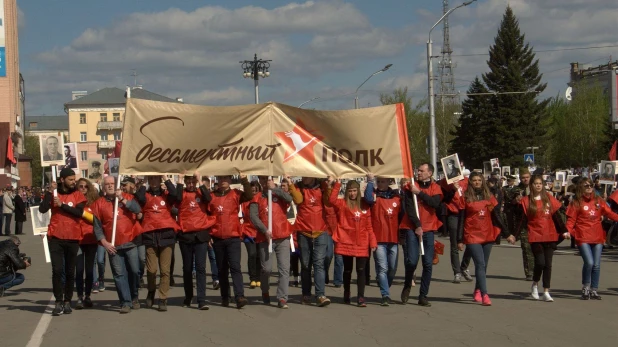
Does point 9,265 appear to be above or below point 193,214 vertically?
below

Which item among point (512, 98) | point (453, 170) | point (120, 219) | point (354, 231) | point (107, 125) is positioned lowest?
point (354, 231)

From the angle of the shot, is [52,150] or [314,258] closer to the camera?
[314,258]

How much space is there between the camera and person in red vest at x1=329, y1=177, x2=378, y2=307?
39.4 feet

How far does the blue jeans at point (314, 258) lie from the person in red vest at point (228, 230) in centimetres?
93

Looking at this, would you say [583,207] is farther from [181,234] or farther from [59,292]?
[59,292]

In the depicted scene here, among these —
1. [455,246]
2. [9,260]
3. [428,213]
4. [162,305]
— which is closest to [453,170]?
[428,213]

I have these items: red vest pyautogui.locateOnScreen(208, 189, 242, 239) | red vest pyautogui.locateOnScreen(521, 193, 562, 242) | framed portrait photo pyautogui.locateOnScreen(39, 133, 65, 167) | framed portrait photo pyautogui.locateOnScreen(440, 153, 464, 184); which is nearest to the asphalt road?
red vest pyautogui.locateOnScreen(521, 193, 562, 242)

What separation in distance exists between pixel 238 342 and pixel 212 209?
289 centimetres

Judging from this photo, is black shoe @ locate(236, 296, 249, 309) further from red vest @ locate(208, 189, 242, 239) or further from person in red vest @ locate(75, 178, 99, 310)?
person in red vest @ locate(75, 178, 99, 310)

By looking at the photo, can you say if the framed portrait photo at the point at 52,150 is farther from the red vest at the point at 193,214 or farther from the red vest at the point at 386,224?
the red vest at the point at 386,224

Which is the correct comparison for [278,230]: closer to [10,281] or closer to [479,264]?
[479,264]

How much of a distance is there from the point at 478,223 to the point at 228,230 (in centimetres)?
337

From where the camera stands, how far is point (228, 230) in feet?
39.3

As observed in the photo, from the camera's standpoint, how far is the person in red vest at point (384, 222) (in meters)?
12.2
